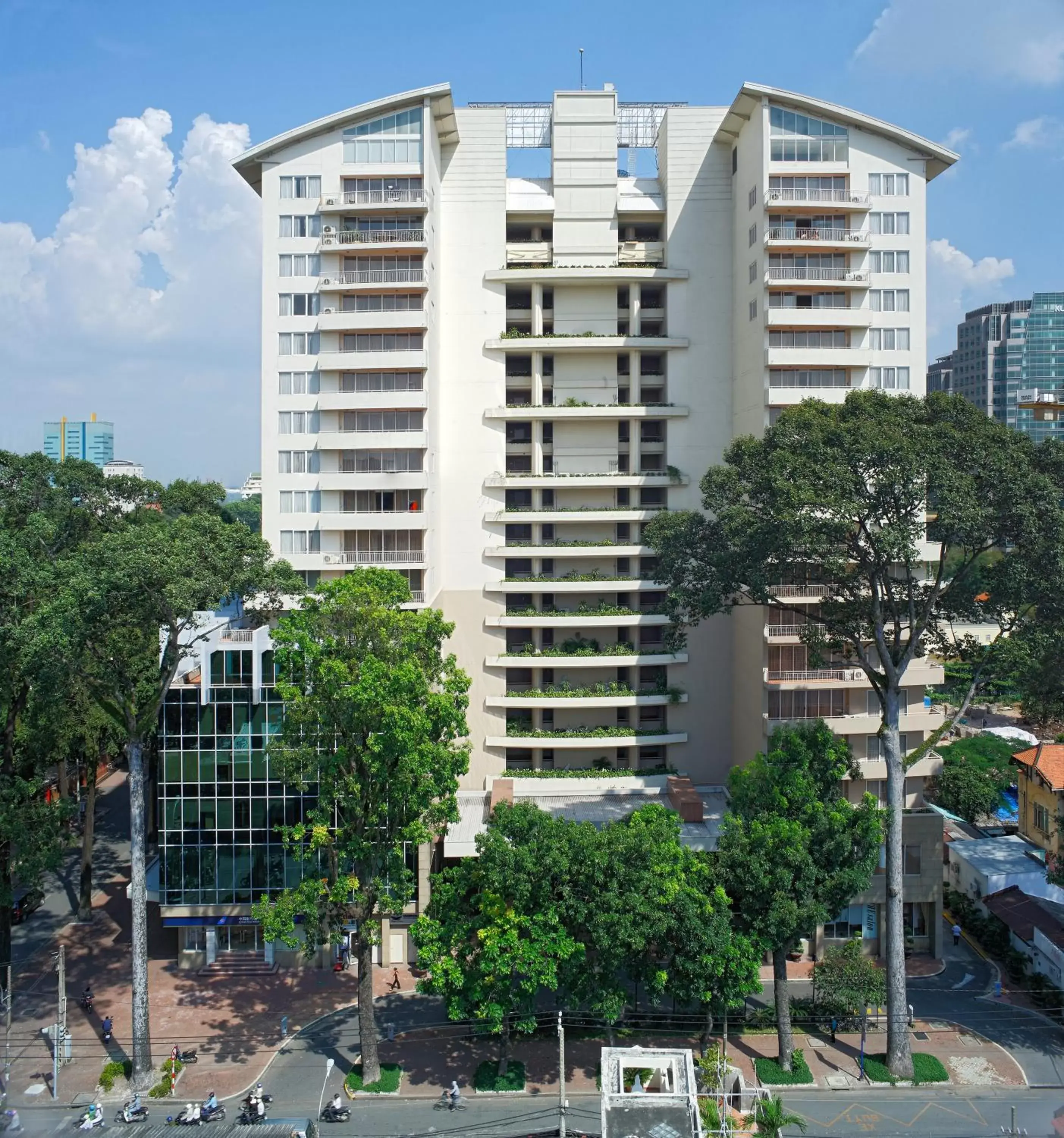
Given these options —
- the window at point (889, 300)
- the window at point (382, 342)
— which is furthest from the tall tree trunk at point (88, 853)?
the window at point (889, 300)

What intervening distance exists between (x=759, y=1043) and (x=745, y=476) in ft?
60.3

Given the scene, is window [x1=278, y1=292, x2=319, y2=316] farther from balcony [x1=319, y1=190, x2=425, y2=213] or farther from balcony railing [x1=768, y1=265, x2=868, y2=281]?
balcony railing [x1=768, y1=265, x2=868, y2=281]

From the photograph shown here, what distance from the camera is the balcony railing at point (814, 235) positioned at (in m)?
41.6

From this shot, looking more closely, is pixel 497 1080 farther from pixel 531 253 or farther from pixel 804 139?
pixel 804 139

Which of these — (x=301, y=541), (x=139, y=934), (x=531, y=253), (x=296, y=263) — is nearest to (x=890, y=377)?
(x=531, y=253)

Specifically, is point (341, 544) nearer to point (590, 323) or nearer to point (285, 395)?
point (285, 395)

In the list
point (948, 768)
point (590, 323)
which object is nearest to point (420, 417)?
point (590, 323)

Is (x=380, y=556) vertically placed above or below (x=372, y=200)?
below

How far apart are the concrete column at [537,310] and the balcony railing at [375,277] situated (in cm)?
577

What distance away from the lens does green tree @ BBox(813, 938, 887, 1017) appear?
102ft

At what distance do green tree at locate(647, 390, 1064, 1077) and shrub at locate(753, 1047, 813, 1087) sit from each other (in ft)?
8.96

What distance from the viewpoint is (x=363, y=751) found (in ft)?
93.0

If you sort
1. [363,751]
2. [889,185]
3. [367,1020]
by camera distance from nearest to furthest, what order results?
1. [363,751]
2. [367,1020]
3. [889,185]

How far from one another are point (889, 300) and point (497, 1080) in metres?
33.7
